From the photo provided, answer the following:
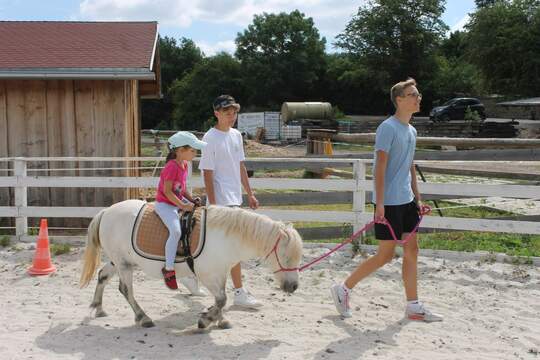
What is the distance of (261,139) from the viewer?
107 feet

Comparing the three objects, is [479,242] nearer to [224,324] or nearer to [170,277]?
[224,324]

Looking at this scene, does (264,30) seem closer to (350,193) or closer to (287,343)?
(350,193)

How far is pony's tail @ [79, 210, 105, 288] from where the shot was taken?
A: 4574 mm

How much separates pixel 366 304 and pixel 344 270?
3.76 ft

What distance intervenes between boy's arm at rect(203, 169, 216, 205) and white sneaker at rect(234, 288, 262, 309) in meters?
0.81

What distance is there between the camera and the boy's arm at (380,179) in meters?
4.23

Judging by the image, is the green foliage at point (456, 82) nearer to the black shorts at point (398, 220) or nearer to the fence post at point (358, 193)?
the fence post at point (358, 193)

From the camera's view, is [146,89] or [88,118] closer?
[88,118]

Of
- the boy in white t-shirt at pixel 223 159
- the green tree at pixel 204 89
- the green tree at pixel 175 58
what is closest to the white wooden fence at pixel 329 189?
the boy in white t-shirt at pixel 223 159

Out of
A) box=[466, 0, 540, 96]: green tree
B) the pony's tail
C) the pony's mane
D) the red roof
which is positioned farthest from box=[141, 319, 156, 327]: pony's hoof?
box=[466, 0, 540, 96]: green tree

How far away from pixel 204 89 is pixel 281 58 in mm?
8713

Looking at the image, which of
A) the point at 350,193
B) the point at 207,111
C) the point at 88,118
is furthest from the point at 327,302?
the point at 207,111

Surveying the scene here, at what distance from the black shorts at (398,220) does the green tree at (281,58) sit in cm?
4839

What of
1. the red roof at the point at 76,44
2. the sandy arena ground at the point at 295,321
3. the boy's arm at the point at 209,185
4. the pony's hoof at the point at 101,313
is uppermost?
the red roof at the point at 76,44
